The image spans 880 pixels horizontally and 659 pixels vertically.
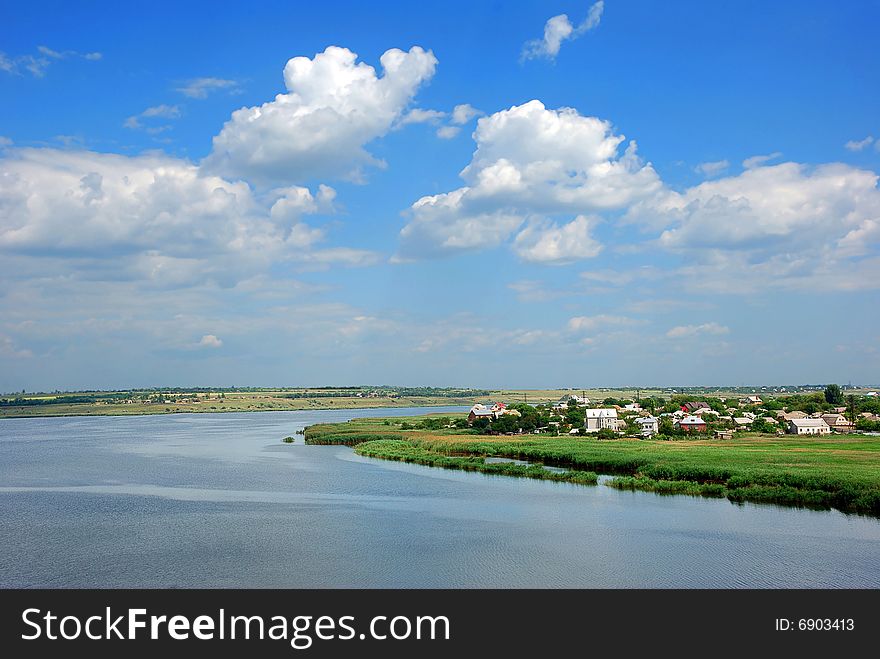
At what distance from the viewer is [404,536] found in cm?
2452

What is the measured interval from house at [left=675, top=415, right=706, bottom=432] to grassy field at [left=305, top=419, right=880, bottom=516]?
462 centimetres

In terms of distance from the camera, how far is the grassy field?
29094 millimetres

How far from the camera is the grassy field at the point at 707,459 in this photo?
29.1 meters

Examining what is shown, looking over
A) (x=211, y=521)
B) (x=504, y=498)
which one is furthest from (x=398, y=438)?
(x=211, y=521)

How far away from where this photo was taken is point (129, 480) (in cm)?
4072

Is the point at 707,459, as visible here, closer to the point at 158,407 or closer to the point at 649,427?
the point at 649,427

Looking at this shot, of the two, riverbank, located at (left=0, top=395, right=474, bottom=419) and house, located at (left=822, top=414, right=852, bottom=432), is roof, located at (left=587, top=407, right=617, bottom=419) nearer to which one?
house, located at (left=822, top=414, right=852, bottom=432)

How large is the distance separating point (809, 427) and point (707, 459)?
26.2 metres

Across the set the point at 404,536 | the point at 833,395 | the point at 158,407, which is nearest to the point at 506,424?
the point at 404,536

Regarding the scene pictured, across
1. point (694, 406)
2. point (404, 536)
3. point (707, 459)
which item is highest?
point (707, 459)

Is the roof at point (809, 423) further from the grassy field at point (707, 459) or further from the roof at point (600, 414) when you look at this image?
the roof at point (600, 414)

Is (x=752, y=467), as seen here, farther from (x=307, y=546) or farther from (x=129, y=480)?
(x=129, y=480)

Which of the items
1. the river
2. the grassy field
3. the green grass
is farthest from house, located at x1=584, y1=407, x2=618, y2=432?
the river

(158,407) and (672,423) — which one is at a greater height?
(672,423)
